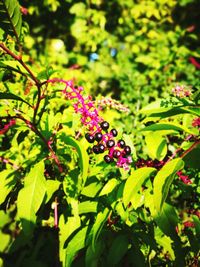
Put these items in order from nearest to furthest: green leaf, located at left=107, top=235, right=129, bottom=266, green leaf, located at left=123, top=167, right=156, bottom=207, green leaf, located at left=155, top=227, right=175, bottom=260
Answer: green leaf, located at left=123, top=167, right=156, bottom=207 < green leaf, located at left=107, top=235, right=129, bottom=266 < green leaf, located at left=155, top=227, right=175, bottom=260

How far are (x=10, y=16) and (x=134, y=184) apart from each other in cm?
87

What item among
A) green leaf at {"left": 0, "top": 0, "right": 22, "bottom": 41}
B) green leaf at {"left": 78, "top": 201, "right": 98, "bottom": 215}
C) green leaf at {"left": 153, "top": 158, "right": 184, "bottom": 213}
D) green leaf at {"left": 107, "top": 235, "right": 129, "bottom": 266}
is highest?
green leaf at {"left": 0, "top": 0, "right": 22, "bottom": 41}

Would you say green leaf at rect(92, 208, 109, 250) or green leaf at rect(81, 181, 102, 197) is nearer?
green leaf at rect(92, 208, 109, 250)

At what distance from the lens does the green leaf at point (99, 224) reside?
1254mm

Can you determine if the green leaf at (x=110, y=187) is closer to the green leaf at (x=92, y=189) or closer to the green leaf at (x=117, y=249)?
the green leaf at (x=92, y=189)

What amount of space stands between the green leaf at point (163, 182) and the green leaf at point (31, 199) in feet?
1.96

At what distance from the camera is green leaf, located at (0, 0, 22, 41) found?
1100mm

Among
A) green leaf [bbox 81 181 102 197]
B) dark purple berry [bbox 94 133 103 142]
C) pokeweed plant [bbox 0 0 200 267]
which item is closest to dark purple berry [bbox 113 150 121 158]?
pokeweed plant [bbox 0 0 200 267]

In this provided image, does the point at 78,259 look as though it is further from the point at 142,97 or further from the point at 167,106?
the point at 142,97

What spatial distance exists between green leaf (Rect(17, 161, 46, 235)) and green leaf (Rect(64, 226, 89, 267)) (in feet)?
0.79

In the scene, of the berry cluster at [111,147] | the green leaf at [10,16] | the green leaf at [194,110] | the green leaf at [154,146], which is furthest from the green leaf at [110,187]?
the green leaf at [10,16]

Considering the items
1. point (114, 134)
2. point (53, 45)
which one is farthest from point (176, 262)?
point (53, 45)

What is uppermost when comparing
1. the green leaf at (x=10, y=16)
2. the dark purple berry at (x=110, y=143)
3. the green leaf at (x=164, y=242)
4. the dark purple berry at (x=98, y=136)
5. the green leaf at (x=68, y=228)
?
the green leaf at (x=10, y=16)

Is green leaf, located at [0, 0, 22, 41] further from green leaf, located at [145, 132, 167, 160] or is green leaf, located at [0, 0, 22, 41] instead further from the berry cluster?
green leaf, located at [145, 132, 167, 160]
